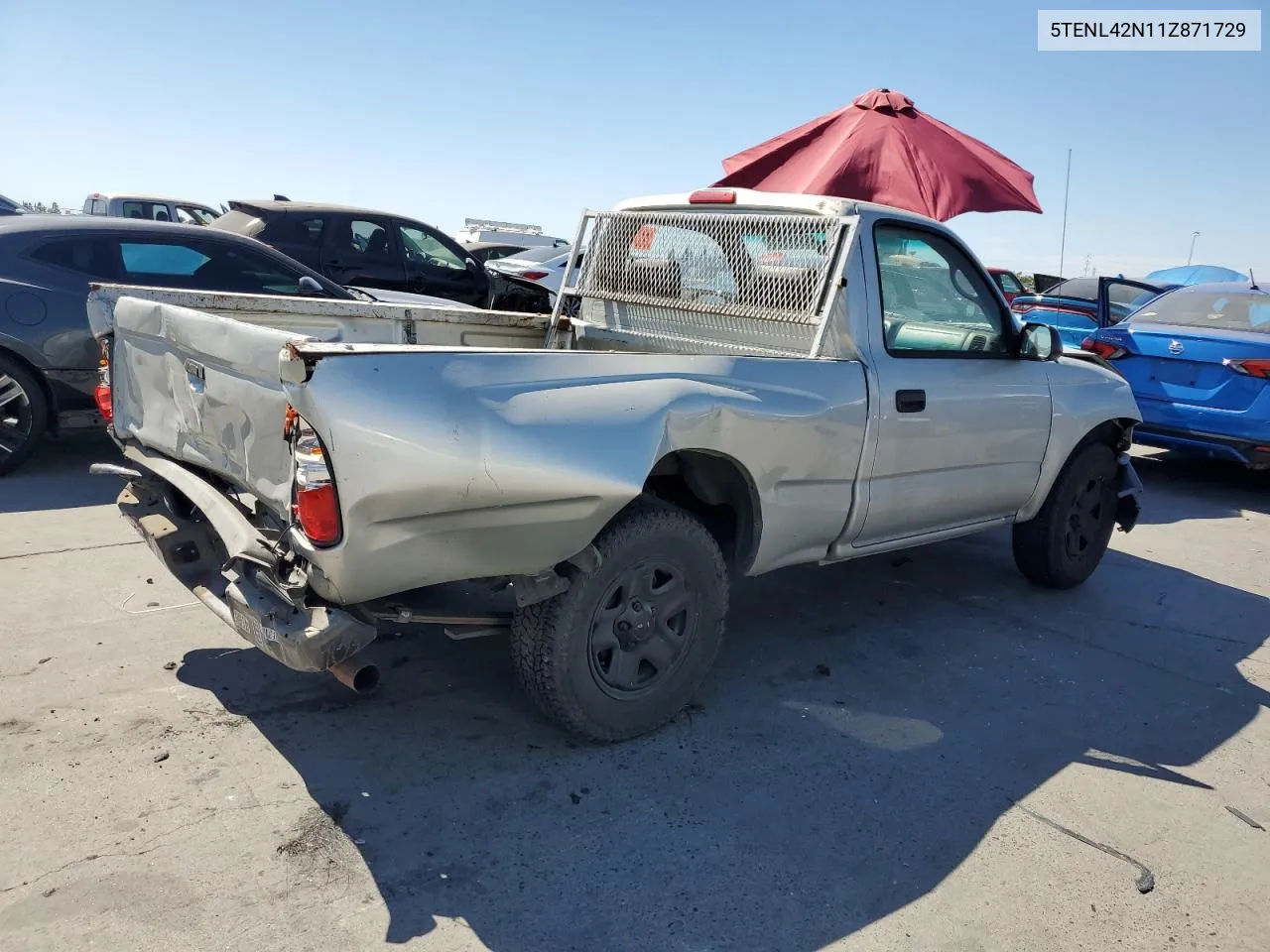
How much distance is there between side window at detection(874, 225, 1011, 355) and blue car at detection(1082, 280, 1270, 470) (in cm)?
377

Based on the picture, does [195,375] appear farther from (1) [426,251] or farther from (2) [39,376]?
(1) [426,251]

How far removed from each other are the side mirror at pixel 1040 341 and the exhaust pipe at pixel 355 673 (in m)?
3.35

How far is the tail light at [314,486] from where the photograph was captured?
2.61m

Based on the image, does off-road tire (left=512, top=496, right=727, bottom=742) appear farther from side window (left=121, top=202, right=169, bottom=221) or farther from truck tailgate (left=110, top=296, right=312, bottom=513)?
side window (left=121, top=202, right=169, bottom=221)

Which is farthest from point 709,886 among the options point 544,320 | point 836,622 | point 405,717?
point 544,320

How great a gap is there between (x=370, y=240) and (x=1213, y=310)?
7777 millimetres

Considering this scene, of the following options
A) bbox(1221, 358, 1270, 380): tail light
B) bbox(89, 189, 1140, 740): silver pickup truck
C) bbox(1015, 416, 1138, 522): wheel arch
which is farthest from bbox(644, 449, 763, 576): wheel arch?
bbox(1221, 358, 1270, 380): tail light

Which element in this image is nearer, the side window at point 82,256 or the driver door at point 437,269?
the side window at point 82,256

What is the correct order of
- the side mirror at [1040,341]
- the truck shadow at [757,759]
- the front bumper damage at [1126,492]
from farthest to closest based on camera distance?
the front bumper damage at [1126,492] → the side mirror at [1040,341] → the truck shadow at [757,759]

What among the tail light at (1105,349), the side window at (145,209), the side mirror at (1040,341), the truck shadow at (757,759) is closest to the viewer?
the truck shadow at (757,759)

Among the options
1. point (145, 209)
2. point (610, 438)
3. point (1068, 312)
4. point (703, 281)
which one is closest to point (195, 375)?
point (610, 438)

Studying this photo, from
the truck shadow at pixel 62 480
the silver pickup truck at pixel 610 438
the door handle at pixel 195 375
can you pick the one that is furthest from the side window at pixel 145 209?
the door handle at pixel 195 375

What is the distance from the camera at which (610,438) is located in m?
3.07

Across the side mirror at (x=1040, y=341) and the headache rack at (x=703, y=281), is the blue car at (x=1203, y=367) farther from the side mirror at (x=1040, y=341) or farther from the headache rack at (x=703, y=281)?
the headache rack at (x=703, y=281)
